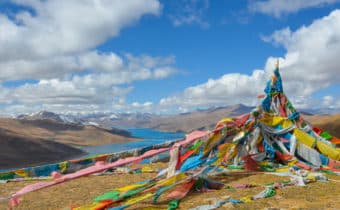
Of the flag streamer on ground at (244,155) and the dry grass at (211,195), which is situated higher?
the flag streamer on ground at (244,155)

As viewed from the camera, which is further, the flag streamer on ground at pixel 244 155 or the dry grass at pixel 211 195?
the flag streamer on ground at pixel 244 155

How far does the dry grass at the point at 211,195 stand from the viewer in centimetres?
1172

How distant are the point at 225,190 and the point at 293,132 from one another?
7481 millimetres

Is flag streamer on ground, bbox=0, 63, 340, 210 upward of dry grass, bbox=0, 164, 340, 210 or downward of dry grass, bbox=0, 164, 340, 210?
upward

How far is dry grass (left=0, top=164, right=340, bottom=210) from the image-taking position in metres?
11.7

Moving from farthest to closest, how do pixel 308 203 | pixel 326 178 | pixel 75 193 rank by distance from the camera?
pixel 326 178, pixel 75 193, pixel 308 203

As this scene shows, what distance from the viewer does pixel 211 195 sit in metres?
13.1

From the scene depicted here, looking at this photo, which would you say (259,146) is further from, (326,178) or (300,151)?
(326,178)

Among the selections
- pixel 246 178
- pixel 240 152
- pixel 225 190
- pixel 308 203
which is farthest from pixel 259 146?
pixel 308 203

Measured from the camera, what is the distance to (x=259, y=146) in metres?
19.0

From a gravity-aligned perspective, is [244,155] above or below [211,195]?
above

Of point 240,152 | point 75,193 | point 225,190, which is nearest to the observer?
point 225,190

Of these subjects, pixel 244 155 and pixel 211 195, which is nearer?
pixel 211 195

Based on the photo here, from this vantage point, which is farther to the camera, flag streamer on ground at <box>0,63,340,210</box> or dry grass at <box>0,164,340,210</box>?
flag streamer on ground at <box>0,63,340,210</box>
